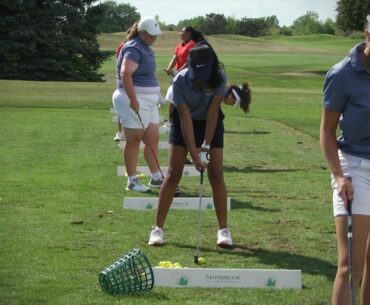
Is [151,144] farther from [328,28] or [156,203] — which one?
[328,28]

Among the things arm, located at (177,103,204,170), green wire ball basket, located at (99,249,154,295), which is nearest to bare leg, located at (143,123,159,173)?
arm, located at (177,103,204,170)

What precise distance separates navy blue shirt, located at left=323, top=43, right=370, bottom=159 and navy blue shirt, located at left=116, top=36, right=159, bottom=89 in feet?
17.1

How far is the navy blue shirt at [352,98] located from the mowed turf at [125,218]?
1560mm

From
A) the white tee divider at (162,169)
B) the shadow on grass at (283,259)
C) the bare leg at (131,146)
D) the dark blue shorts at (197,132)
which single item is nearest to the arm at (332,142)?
the shadow on grass at (283,259)

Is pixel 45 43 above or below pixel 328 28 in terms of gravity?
above

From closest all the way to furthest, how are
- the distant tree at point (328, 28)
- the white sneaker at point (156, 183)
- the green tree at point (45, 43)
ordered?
the white sneaker at point (156, 183) → the green tree at point (45, 43) → the distant tree at point (328, 28)

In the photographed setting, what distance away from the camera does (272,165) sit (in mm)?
13500

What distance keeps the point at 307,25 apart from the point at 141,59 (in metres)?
160

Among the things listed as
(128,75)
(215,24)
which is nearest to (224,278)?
(128,75)

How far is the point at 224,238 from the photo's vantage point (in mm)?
7703

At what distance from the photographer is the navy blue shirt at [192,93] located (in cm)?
738

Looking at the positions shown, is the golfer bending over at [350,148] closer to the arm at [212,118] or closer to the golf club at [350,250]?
the golf club at [350,250]

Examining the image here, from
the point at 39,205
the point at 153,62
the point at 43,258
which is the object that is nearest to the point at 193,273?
the point at 43,258

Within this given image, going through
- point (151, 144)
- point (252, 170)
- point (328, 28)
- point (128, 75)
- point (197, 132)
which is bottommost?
point (328, 28)
